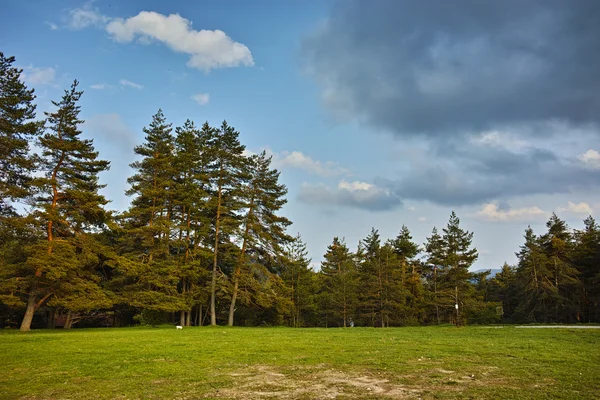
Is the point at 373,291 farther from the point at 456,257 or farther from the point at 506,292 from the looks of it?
the point at 506,292

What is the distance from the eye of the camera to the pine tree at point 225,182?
116ft

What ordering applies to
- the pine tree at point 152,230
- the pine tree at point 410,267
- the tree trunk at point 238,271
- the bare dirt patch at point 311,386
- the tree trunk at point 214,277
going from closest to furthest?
1. the bare dirt patch at point 311,386
2. the pine tree at point 152,230
3. the tree trunk at point 214,277
4. the tree trunk at point 238,271
5. the pine tree at point 410,267

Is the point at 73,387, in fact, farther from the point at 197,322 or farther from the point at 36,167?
the point at 197,322

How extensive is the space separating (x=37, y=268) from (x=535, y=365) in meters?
28.6

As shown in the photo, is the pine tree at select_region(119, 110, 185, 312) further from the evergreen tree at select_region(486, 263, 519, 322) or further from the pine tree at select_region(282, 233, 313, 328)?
the evergreen tree at select_region(486, 263, 519, 322)

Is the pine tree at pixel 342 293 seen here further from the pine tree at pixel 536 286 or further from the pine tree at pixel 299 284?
the pine tree at pixel 536 286

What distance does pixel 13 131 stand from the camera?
83.5 ft

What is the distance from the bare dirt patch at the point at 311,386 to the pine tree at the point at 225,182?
27000 mm

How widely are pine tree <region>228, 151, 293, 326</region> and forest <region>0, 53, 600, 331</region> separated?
11 cm

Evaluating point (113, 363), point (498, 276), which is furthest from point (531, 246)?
point (113, 363)

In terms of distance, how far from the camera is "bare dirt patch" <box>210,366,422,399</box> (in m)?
6.53

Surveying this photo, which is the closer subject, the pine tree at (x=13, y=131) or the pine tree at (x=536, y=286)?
the pine tree at (x=13, y=131)

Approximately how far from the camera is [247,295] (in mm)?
35312

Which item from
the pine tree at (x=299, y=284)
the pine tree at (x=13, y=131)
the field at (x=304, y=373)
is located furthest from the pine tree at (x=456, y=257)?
the pine tree at (x=13, y=131)
